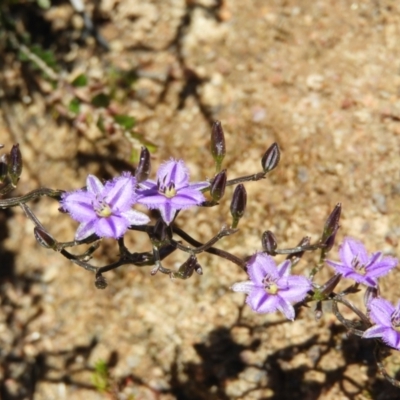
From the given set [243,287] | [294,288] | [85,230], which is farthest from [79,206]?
[294,288]

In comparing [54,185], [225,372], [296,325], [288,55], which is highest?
[288,55]

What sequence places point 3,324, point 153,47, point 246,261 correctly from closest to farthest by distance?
point 246,261 → point 3,324 → point 153,47

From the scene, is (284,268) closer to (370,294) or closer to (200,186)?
(370,294)

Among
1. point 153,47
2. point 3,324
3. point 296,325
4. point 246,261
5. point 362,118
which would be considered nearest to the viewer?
point 246,261

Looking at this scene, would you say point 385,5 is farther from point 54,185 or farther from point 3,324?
point 3,324

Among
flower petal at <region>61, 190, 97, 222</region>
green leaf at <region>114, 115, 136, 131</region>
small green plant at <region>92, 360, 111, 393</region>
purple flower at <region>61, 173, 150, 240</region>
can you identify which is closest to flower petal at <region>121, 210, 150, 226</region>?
purple flower at <region>61, 173, 150, 240</region>

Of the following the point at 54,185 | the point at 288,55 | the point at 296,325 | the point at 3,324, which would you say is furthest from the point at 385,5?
the point at 3,324

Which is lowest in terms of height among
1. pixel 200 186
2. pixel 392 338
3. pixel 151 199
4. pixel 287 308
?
pixel 392 338
